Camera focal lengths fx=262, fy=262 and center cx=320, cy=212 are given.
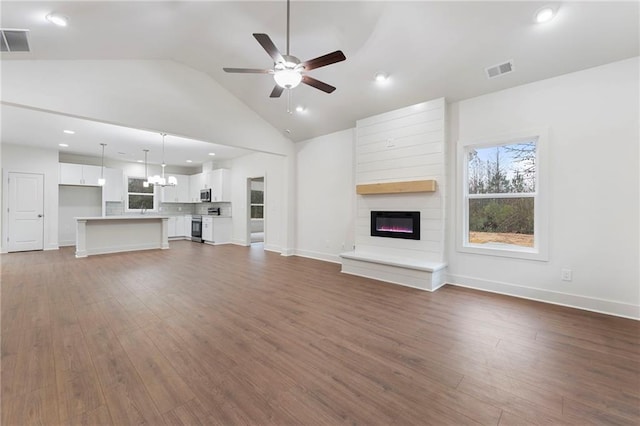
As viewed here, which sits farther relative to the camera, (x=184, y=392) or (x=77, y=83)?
(x=77, y=83)

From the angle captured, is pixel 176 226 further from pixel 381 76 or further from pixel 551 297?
pixel 551 297

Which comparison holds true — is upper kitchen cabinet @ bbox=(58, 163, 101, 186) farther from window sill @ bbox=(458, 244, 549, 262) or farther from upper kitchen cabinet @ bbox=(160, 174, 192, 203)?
window sill @ bbox=(458, 244, 549, 262)

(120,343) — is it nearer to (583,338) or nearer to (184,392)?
(184,392)

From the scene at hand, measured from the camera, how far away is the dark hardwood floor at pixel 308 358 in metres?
1.59

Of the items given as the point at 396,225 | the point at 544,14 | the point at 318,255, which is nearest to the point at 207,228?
the point at 318,255

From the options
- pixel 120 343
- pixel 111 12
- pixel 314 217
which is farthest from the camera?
pixel 314 217

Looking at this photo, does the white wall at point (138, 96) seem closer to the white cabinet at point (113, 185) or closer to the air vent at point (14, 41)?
the air vent at point (14, 41)

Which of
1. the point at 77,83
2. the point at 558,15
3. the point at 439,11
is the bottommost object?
the point at 77,83

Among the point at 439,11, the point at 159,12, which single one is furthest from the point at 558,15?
the point at 159,12

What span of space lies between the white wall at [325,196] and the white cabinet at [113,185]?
20.8 ft

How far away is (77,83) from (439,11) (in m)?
4.63

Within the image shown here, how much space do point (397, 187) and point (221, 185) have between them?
653 cm

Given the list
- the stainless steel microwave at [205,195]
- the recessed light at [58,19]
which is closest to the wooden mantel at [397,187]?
the recessed light at [58,19]

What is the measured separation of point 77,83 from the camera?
3.51 m
